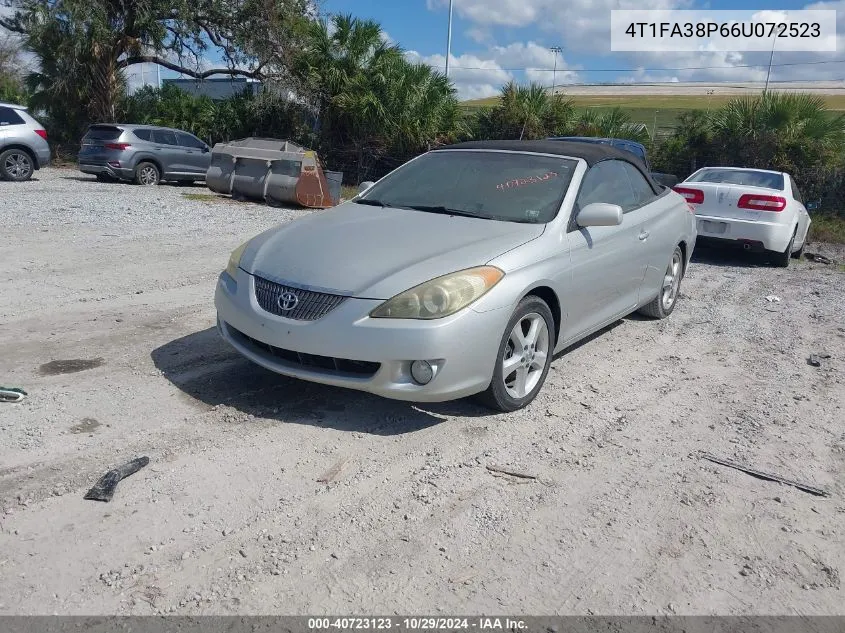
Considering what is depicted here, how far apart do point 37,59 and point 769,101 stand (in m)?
21.9

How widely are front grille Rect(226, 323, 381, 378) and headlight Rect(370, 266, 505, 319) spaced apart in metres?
0.30

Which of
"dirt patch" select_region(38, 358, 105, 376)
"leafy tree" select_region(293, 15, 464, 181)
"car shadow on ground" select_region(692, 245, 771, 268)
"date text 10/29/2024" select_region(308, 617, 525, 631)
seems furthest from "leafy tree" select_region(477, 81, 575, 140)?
"date text 10/29/2024" select_region(308, 617, 525, 631)

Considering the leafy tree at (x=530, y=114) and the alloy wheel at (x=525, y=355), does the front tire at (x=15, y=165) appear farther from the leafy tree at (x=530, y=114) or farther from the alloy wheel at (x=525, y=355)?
the alloy wheel at (x=525, y=355)

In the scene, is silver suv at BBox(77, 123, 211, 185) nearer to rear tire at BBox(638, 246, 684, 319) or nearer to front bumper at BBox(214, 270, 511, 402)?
rear tire at BBox(638, 246, 684, 319)

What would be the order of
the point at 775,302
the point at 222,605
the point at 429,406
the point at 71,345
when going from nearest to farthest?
1. the point at 222,605
2. the point at 429,406
3. the point at 71,345
4. the point at 775,302

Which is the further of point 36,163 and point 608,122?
point 608,122

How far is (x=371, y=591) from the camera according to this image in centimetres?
288

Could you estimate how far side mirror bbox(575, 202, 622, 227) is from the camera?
16.4ft

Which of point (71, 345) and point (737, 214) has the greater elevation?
point (737, 214)

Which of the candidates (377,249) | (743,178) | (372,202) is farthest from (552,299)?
(743,178)

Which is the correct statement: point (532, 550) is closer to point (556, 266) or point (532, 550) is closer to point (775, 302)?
point (556, 266)

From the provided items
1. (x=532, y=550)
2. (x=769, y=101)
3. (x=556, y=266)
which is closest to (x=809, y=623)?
(x=532, y=550)

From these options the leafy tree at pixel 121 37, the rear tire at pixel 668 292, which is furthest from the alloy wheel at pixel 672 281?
the leafy tree at pixel 121 37

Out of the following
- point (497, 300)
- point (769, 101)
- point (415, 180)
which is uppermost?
point (769, 101)
